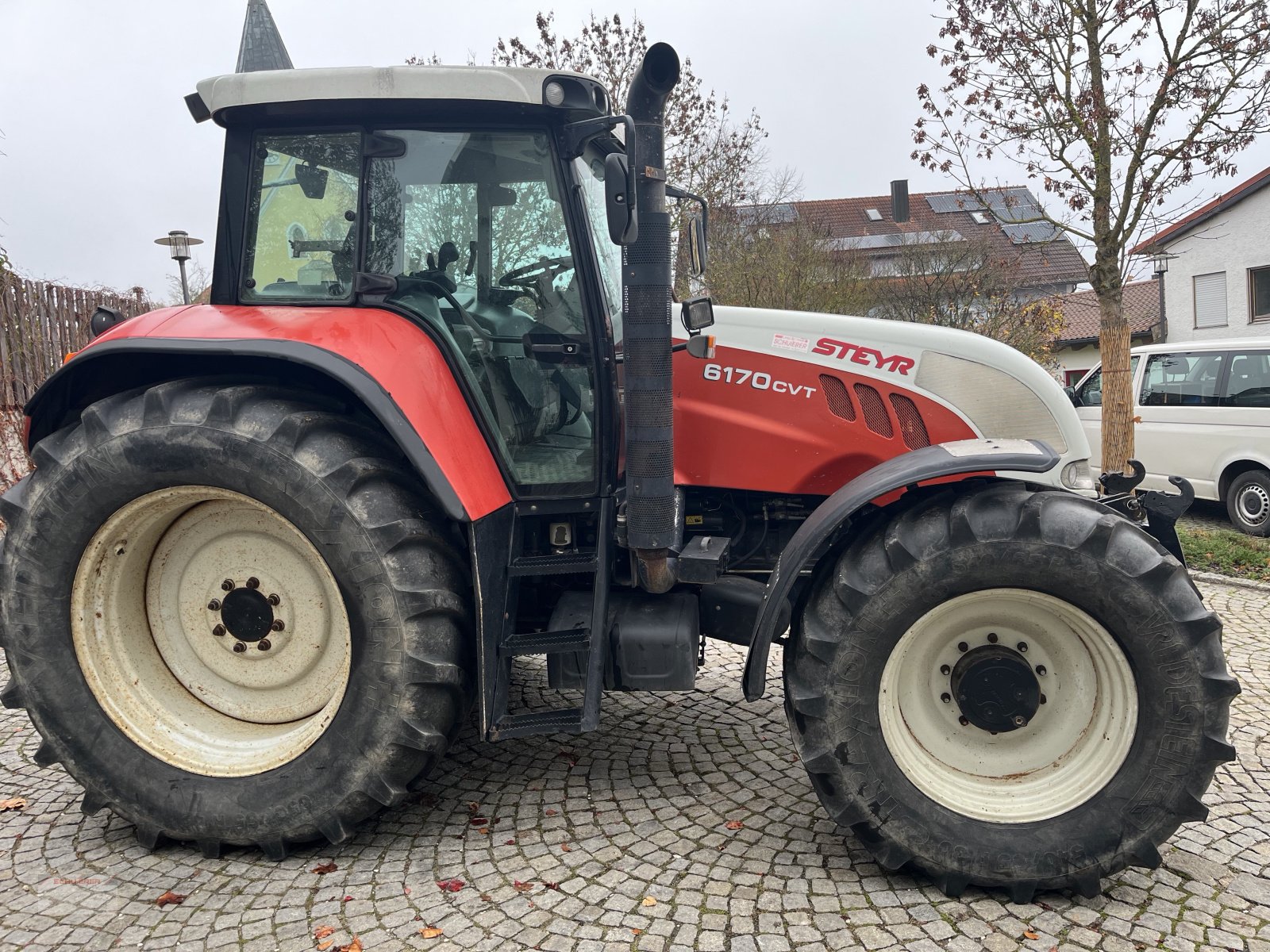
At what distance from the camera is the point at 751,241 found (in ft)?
47.5

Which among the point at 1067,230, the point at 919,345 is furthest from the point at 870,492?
the point at 1067,230

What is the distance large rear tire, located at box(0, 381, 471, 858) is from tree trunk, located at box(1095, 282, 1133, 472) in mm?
6125

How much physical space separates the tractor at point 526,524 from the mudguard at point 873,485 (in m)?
0.02

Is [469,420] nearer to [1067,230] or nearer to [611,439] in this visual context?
[611,439]

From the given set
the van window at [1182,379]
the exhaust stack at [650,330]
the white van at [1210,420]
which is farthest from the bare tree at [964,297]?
the exhaust stack at [650,330]

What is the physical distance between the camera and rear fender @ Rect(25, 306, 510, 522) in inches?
106

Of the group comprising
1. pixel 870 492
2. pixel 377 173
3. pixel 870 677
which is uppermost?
pixel 377 173

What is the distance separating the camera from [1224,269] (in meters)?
20.1

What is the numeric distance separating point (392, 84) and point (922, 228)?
30664 millimetres

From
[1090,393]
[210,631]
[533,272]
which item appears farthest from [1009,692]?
[1090,393]

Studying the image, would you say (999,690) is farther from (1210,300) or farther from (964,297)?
(1210,300)

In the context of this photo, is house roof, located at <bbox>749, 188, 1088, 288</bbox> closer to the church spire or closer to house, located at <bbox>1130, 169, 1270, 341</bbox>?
house, located at <bbox>1130, 169, 1270, 341</bbox>

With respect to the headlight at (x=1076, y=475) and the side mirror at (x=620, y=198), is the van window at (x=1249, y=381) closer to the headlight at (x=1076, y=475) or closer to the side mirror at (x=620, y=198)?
the headlight at (x=1076, y=475)

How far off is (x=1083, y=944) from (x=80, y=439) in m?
3.19
